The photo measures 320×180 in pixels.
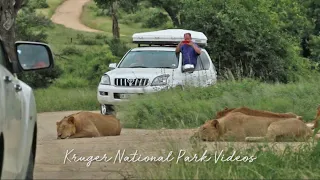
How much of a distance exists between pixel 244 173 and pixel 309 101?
727cm

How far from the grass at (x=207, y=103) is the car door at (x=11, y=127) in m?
6.75

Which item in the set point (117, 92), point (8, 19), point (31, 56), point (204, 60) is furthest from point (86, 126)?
point (8, 19)

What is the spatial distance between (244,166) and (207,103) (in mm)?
6869

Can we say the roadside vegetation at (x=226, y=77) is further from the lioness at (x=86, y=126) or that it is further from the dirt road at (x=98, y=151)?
the lioness at (x=86, y=126)

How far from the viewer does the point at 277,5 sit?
4188cm

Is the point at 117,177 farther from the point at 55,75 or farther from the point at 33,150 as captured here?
the point at 55,75

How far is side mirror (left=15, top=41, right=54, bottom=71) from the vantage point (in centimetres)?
607

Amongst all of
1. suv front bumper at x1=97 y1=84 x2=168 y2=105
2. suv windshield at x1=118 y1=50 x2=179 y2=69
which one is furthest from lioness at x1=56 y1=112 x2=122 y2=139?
suv windshield at x1=118 y1=50 x2=179 y2=69

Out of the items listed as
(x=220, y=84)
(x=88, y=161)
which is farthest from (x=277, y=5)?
(x=88, y=161)

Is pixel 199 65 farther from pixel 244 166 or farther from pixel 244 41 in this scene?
pixel 244 166

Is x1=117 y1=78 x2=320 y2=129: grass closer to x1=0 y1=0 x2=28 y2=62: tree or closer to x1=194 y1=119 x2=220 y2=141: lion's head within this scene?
x1=194 y1=119 x2=220 y2=141: lion's head

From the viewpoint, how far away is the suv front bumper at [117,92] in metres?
15.0

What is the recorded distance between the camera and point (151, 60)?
16.5 metres

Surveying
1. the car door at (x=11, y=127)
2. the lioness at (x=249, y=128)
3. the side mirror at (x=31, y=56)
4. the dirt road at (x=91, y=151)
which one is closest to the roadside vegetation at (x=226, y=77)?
the dirt road at (x=91, y=151)
